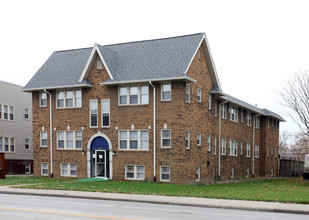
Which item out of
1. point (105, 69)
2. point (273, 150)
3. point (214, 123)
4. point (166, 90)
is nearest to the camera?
point (166, 90)

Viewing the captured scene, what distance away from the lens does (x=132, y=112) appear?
91.8 feet

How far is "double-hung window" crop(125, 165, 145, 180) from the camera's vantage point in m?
27.6

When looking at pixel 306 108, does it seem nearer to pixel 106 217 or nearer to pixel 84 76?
pixel 84 76

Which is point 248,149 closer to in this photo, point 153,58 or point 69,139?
point 153,58

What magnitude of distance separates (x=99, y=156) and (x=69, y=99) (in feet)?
16.9

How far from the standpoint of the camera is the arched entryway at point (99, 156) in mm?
28906

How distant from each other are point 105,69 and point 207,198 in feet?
48.4

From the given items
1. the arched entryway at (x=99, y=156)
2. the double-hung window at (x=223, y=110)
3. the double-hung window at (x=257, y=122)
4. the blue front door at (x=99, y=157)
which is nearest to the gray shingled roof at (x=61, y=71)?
the arched entryway at (x=99, y=156)

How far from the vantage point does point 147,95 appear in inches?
1086

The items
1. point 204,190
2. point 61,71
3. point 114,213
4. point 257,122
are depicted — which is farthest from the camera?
point 257,122

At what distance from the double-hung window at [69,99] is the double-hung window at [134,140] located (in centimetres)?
A: 452

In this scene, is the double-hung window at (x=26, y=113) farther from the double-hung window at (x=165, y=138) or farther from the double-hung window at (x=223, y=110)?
the double-hung window at (x=165, y=138)

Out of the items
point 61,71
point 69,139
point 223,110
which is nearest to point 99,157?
point 69,139

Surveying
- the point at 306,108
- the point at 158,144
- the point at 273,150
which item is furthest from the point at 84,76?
the point at 273,150
